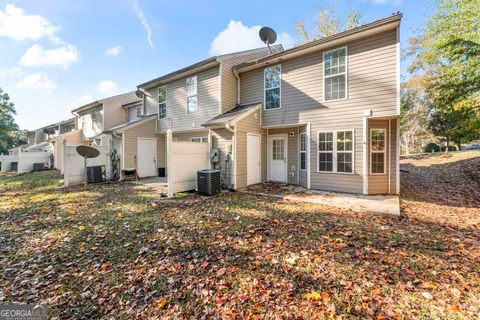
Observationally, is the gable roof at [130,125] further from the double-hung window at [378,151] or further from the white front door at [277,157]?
the double-hung window at [378,151]

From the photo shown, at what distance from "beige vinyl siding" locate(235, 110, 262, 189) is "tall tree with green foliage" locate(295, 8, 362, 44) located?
13749 mm

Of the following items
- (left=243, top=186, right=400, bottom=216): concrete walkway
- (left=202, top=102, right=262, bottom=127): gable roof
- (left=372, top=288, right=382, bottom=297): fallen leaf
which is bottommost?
(left=372, top=288, right=382, bottom=297): fallen leaf

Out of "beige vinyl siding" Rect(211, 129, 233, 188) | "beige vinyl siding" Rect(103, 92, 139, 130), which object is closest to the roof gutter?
"beige vinyl siding" Rect(211, 129, 233, 188)

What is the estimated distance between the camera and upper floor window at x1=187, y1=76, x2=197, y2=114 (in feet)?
38.4

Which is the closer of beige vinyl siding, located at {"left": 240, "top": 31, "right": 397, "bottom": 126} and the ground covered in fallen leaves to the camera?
the ground covered in fallen leaves

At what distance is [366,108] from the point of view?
7.82 m

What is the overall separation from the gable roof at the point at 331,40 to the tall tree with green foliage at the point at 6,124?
39246 mm

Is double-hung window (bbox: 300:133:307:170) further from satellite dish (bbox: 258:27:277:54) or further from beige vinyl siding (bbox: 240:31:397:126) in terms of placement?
satellite dish (bbox: 258:27:277:54)

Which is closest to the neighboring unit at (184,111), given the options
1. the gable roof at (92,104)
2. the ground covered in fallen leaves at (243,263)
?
the ground covered in fallen leaves at (243,263)

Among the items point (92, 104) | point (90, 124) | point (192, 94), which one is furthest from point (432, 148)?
point (90, 124)

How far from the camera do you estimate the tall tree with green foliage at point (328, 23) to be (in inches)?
700

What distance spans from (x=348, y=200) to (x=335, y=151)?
214 centimetres

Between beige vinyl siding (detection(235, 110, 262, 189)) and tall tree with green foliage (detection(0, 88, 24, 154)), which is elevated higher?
tall tree with green foliage (detection(0, 88, 24, 154))

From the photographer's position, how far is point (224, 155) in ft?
31.2
